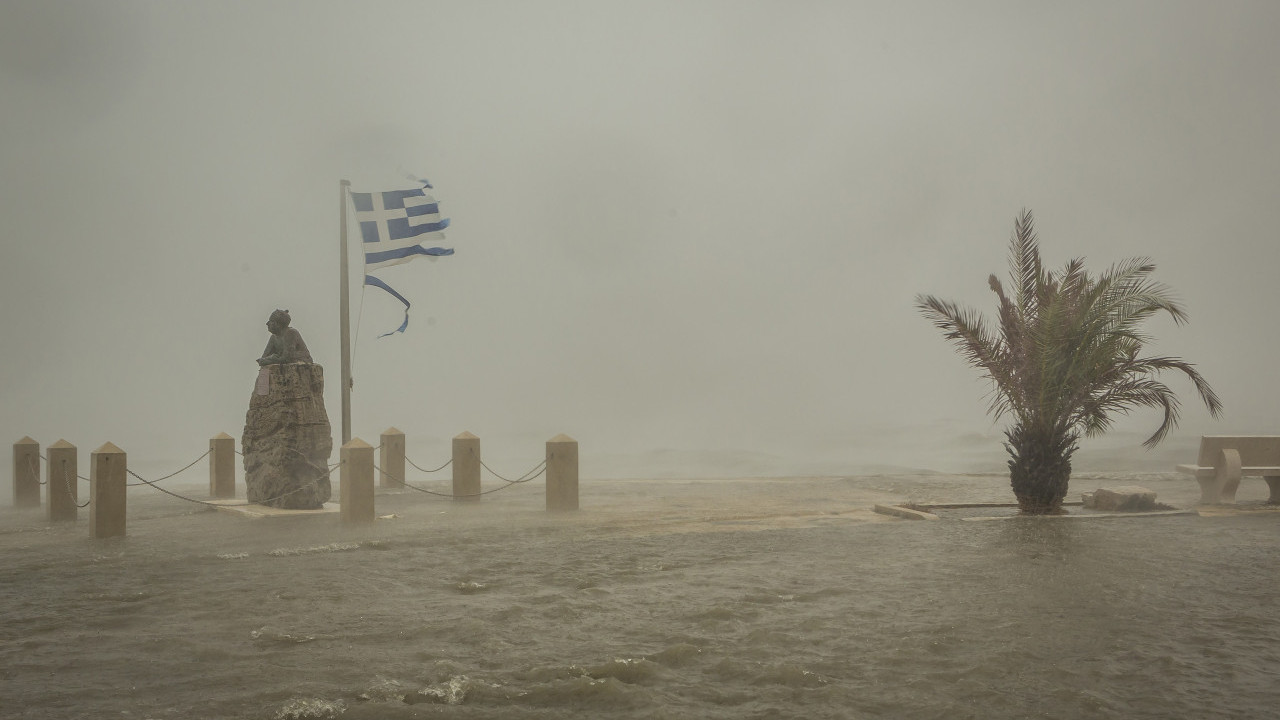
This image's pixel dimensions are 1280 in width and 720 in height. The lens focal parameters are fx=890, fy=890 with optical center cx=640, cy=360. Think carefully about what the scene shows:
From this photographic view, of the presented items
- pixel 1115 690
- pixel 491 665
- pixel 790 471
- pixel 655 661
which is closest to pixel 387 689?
pixel 491 665

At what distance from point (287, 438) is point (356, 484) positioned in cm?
205

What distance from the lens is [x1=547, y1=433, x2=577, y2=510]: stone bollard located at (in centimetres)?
1272

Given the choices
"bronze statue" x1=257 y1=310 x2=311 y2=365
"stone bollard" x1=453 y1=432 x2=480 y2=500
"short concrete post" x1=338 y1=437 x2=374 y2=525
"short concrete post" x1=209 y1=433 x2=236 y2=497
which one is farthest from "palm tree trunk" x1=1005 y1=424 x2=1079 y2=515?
"short concrete post" x1=209 y1=433 x2=236 y2=497

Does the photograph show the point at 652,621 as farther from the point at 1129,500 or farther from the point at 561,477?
the point at 1129,500

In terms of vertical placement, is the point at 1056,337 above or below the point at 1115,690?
above

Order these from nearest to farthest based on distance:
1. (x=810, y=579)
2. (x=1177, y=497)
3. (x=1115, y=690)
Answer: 1. (x=1115, y=690)
2. (x=810, y=579)
3. (x=1177, y=497)

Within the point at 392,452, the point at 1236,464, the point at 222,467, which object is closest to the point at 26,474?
the point at 222,467

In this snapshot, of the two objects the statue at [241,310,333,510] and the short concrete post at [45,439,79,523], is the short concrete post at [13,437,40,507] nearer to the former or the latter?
the short concrete post at [45,439,79,523]

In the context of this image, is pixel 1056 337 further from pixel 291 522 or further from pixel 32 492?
pixel 32 492

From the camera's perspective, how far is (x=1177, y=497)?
1385 cm

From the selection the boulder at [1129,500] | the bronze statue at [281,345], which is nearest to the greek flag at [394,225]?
the bronze statue at [281,345]

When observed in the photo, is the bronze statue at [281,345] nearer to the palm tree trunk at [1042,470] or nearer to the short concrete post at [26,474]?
the short concrete post at [26,474]

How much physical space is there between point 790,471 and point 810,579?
25.0m

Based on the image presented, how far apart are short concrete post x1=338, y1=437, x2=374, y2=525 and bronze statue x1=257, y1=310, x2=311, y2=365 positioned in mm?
2573
